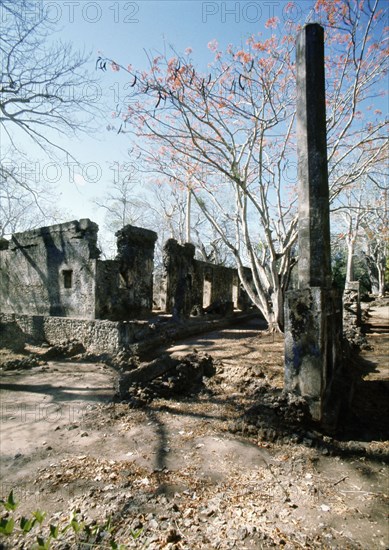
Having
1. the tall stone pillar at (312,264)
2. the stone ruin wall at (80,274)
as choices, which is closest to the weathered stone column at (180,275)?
the stone ruin wall at (80,274)

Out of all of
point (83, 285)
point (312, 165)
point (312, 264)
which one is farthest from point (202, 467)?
point (83, 285)

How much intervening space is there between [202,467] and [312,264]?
2.83m

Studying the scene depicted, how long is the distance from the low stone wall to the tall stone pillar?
5.74 meters

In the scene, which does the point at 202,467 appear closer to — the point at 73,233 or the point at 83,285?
the point at 83,285

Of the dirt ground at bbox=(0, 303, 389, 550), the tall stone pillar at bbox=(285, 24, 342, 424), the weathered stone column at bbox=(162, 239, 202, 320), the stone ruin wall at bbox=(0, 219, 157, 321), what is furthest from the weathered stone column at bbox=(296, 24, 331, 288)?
the weathered stone column at bbox=(162, 239, 202, 320)

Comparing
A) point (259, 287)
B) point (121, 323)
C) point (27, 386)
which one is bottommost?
point (27, 386)

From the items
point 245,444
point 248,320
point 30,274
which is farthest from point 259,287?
point 30,274

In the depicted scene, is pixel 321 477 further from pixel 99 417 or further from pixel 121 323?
pixel 121 323

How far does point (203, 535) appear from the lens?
2.43m

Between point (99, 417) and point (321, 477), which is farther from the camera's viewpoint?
point (99, 417)

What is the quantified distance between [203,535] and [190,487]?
63 cm

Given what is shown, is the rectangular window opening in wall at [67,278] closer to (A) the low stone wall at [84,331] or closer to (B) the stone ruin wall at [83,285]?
(B) the stone ruin wall at [83,285]

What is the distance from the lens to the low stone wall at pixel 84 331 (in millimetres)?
9059

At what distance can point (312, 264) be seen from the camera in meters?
4.39
